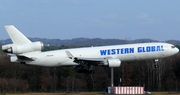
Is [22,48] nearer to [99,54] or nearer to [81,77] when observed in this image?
A: [99,54]

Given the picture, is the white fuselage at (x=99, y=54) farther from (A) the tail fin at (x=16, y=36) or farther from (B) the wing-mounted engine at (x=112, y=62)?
(A) the tail fin at (x=16, y=36)

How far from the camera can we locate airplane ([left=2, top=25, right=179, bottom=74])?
95750 mm

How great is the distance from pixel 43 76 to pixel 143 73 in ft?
106

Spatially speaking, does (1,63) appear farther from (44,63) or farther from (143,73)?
(44,63)

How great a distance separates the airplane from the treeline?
66770mm

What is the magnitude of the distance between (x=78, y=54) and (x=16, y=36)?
453 inches

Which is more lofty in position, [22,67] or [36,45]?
[36,45]

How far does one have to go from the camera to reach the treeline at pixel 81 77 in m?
169

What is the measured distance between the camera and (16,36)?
96875 mm

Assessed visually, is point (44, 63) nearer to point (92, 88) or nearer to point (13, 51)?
point (13, 51)

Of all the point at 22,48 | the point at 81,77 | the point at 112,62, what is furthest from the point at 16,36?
the point at 81,77

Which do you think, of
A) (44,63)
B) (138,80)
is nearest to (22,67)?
(138,80)

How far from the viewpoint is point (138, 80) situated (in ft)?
573

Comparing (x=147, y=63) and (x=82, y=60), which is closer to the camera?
(x=82, y=60)
